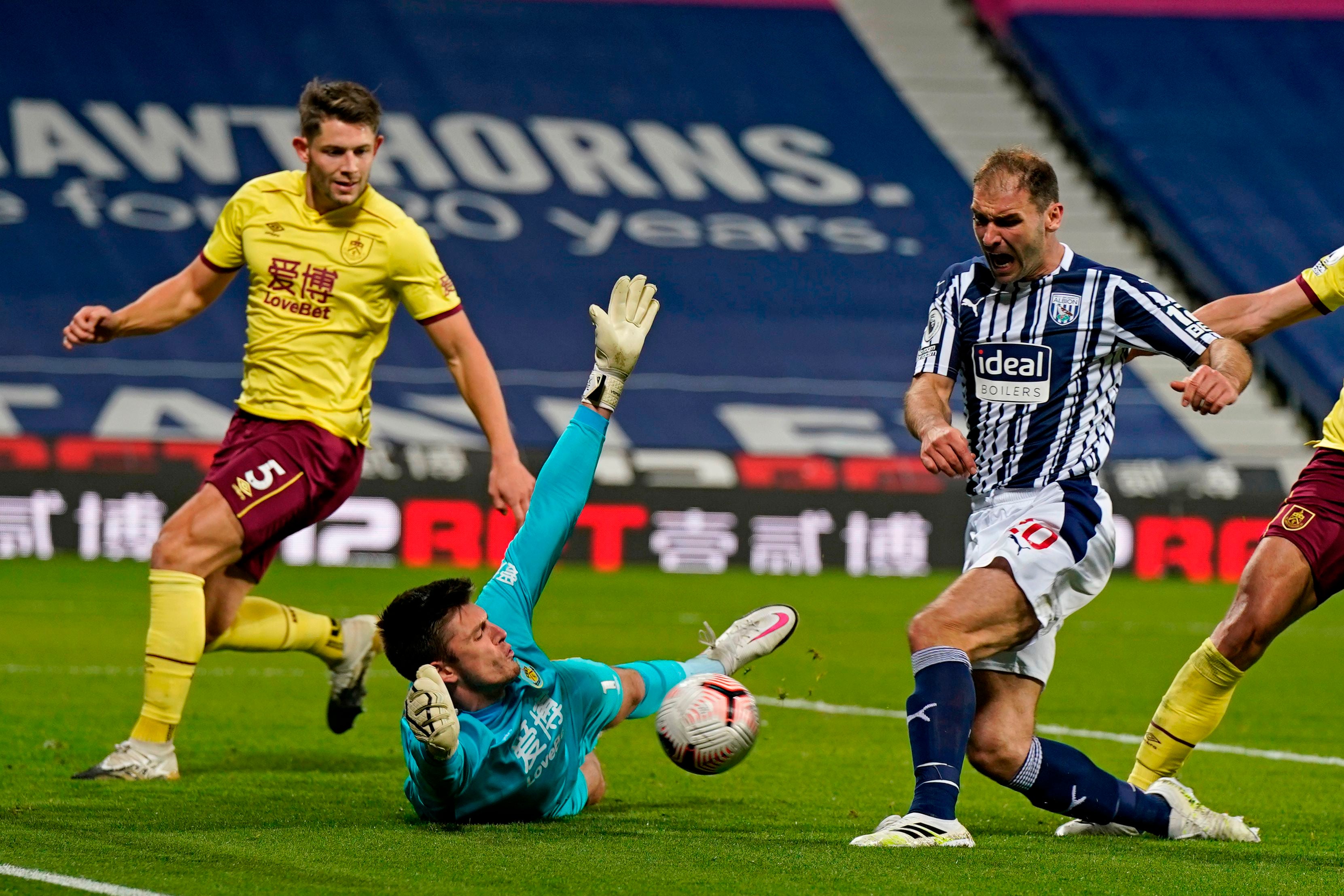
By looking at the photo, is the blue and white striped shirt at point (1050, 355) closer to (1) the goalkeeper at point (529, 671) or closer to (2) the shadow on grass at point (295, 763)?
(1) the goalkeeper at point (529, 671)

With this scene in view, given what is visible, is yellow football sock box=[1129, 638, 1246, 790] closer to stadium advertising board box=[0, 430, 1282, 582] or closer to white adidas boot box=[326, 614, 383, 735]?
white adidas boot box=[326, 614, 383, 735]

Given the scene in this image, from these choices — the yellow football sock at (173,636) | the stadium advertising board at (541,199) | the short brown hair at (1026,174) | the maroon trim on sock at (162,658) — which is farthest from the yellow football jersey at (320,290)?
the stadium advertising board at (541,199)

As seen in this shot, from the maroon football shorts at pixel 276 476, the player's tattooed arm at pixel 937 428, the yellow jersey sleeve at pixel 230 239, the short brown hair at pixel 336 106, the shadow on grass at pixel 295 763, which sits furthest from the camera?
the yellow jersey sleeve at pixel 230 239

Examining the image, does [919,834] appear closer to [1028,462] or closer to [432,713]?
[1028,462]

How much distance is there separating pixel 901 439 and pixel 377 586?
761cm

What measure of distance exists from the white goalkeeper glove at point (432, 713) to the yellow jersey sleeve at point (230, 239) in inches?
98.7

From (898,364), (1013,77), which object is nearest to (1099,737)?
(898,364)

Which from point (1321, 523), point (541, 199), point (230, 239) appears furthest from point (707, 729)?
point (541, 199)

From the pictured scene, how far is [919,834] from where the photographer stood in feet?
15.5

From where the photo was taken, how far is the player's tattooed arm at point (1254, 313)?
5.49 metres

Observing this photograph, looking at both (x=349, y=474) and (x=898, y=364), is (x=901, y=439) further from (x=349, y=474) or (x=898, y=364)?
(x=349, y=474)

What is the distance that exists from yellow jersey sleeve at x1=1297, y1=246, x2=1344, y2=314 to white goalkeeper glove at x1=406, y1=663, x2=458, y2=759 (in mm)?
2960

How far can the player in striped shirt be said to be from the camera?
4980 mm

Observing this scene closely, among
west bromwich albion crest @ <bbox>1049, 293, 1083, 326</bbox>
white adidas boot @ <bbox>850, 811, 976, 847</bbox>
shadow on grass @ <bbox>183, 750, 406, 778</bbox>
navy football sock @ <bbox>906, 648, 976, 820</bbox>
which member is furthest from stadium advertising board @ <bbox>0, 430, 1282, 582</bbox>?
white adidas boot @ <bbox>850, 811, 976, 847</bbox>
